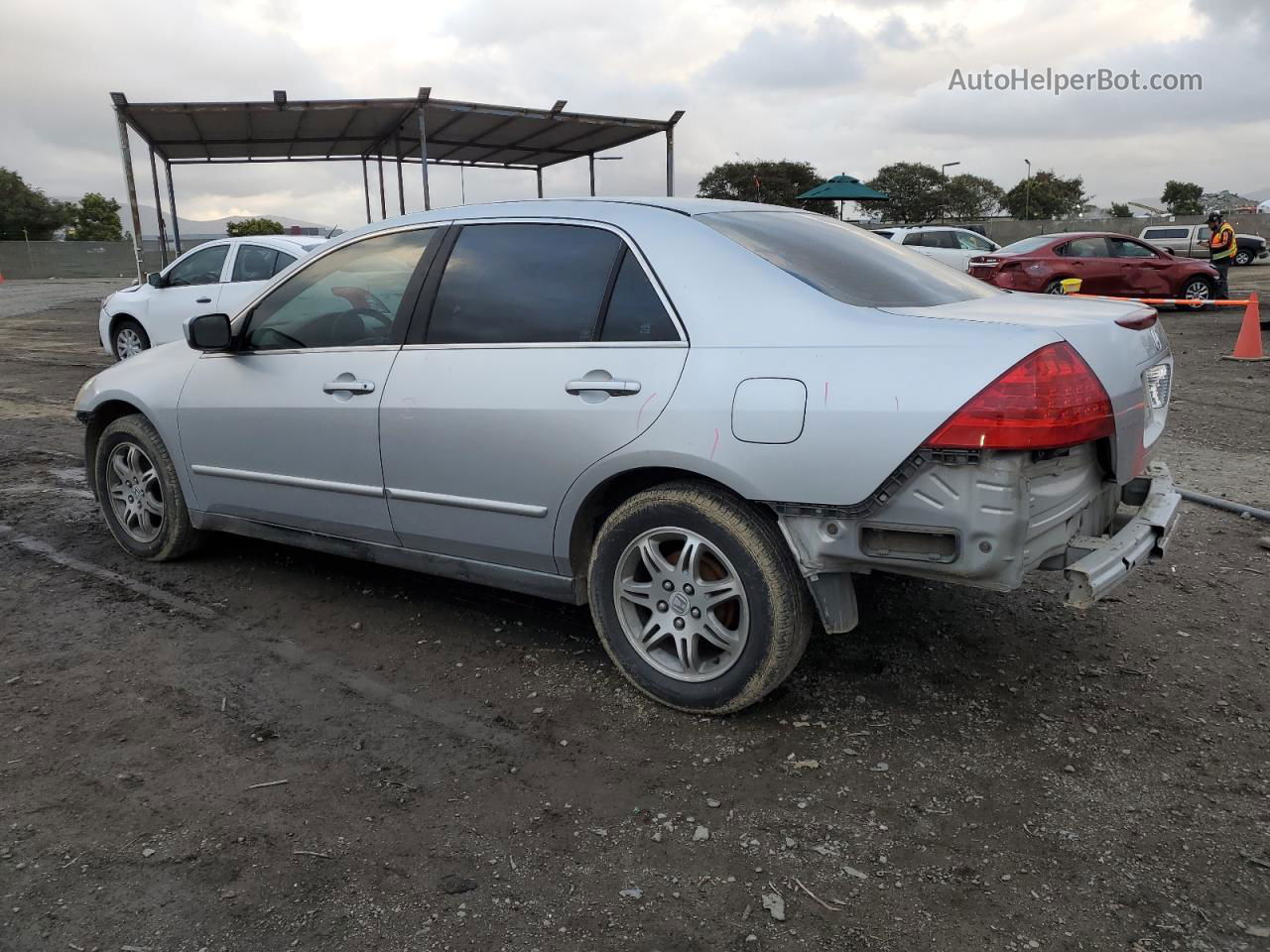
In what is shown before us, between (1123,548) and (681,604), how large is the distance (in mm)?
1339

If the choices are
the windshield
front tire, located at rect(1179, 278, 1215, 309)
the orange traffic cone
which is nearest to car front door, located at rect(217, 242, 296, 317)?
the orange traffic cone

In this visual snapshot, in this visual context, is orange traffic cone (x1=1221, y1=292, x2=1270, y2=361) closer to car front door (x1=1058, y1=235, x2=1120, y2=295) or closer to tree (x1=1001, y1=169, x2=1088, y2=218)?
car front door (x1=1058, y1=235, x2=1120, y2=295)

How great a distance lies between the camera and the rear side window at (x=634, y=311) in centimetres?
315

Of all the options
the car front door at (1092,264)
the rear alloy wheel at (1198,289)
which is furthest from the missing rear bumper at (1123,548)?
the rear alloy wheel at (1198,289)

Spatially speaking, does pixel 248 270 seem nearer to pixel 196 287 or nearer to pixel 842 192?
pixel 196 287

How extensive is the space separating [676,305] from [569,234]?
59 centimetres

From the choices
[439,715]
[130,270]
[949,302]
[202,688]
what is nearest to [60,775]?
[202,688]

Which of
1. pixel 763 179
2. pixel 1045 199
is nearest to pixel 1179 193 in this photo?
pixel 1045 199

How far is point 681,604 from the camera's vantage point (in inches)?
125

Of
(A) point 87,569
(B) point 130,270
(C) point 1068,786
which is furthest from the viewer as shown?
(B) point 130,270

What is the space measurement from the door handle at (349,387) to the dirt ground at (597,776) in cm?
97

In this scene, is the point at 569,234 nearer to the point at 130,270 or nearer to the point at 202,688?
the point at 202,688

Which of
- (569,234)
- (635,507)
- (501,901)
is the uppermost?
(569,234)

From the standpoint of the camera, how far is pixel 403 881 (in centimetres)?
244
